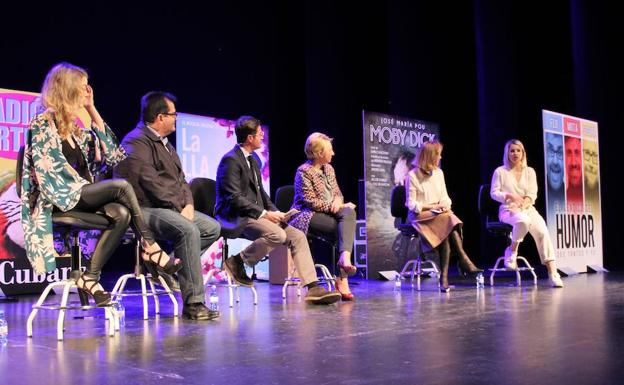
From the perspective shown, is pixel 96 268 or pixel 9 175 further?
pixel 9 175

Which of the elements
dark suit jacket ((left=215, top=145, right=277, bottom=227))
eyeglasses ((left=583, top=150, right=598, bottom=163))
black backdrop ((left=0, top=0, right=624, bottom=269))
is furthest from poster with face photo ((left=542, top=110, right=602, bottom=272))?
dark suit jacket ((left=215, top=145, right=277, bottom=227))

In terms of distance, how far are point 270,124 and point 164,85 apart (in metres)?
1.66

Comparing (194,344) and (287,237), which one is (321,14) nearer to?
(287,237)

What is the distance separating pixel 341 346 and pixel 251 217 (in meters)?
1.95

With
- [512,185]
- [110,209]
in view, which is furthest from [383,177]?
[110,209]

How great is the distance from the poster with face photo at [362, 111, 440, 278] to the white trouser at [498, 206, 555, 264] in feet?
4.70

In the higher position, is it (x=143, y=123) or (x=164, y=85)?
(x=164, y=85)

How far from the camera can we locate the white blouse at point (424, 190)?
18.0 feet

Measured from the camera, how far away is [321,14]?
9.05 meters

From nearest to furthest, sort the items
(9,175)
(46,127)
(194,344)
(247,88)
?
(194,344) < (46,127) < (9,175) < (247,88)

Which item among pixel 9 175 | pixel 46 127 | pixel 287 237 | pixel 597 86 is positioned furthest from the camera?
pixel 597 86

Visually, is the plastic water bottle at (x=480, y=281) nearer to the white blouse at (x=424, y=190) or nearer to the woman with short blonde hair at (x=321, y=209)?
the white blouse at (x=424, y=190)

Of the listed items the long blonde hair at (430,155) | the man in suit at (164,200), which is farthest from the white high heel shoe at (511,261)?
the man in suit at (164,200)

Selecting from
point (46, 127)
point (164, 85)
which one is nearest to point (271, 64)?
point (164, 85)
